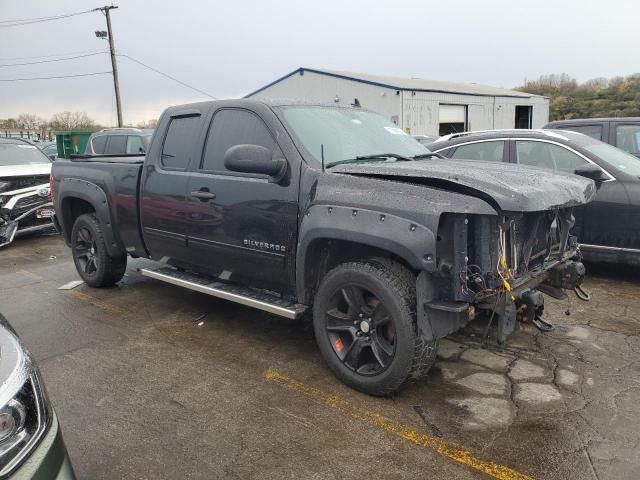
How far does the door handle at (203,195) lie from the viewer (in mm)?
4386

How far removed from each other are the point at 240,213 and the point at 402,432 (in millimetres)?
2029

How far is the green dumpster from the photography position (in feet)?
67.2

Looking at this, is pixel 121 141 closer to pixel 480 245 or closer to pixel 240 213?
pixel 240 213

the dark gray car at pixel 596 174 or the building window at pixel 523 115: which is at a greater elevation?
the building window at pixel 523 115

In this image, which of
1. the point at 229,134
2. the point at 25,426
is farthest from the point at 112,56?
the point at 25,426

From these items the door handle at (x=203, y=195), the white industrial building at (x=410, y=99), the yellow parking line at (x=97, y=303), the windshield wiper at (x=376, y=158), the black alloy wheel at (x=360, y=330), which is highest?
the white industrial building at (x=410, y=99)

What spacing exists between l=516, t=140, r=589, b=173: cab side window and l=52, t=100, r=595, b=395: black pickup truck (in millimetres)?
2075

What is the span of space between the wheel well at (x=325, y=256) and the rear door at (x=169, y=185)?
1.45 metres

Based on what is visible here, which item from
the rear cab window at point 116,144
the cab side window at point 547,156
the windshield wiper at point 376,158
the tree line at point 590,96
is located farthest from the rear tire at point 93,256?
the tree line at point 590,96

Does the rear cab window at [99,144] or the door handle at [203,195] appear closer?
the door handle at [203,195]

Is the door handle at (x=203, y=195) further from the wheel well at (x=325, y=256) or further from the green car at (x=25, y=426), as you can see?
the green car at (x=25, y=426)

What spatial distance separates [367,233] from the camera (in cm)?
330

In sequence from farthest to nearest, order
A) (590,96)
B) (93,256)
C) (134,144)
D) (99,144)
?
(590,96) < (99,144) < (134,144) < (93,256)

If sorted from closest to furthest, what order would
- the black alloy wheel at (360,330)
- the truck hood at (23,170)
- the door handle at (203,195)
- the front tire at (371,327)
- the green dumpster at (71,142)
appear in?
the front tire at (371,327) < the black alloy wheel at (360,330) < the door handle at (203,195) < the truck hood at (23,170) < the green dumpster at (71,142)
